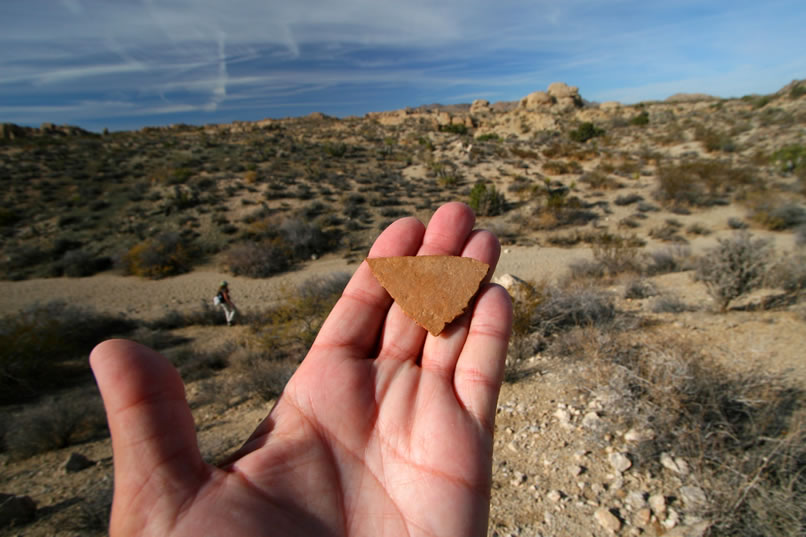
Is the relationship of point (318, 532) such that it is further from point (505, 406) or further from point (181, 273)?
point (181, 273)

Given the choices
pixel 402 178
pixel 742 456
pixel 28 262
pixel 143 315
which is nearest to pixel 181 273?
pixel 143 315

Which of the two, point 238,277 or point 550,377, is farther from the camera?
point 238,277

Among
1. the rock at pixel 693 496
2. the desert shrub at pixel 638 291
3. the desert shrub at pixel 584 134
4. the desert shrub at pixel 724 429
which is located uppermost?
the desert shrub at pixel 584 134

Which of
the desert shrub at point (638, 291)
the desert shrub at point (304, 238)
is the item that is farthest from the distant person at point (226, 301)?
the desert shrub at point (638, 291)

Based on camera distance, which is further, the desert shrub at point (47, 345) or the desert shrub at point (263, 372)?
the desert shrub at point (47, 345)

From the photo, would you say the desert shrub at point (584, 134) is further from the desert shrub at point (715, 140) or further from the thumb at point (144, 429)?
the thumb at point (144, 429)

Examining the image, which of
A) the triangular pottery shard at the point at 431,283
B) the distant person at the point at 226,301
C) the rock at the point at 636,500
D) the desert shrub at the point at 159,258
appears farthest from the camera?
the desert shrub at the point at 159,258

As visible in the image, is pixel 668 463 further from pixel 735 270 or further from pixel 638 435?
pixel 735 270
